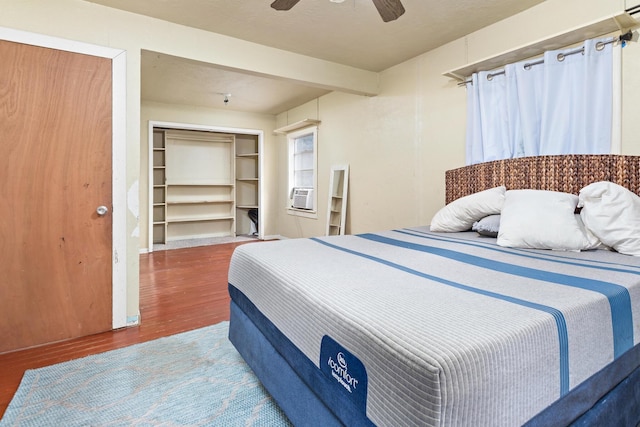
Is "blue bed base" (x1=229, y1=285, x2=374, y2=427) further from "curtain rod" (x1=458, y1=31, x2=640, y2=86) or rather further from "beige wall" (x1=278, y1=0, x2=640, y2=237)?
"curtain rod" (x1=458, y1=31, x2=640, y2=86)

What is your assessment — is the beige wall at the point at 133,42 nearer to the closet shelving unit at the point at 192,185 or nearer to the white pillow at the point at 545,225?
the white pillow at the point at 545,225

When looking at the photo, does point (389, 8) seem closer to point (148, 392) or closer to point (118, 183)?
point (118, 183)

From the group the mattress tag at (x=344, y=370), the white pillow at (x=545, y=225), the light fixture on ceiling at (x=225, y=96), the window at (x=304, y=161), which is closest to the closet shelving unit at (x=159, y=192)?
the light fixture on ceiling at (x=225, y=96)

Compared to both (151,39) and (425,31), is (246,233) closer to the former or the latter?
(151,39)

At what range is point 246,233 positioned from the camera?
706 centimetres

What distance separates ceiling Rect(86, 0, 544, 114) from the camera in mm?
2502

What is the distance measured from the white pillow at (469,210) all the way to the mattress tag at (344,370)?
1.91 m

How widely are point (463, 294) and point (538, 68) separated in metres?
2.27

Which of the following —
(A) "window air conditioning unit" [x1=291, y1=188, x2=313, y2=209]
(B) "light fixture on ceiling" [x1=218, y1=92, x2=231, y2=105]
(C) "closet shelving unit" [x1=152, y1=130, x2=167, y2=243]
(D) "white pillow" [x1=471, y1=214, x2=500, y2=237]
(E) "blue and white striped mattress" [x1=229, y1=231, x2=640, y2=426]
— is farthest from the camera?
(C) "closet shelving unit" [x1=152, y1=130, x2=167, y2=243]

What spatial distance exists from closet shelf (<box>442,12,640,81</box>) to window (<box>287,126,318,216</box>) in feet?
9.26

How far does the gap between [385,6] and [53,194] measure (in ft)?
8.11

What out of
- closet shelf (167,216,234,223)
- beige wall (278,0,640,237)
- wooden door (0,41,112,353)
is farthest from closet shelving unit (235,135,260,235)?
wooden door (0,41,112,353)

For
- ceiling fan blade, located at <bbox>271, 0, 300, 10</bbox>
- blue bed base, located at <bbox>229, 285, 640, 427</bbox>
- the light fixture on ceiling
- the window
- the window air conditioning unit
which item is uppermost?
the light fixture on ceiling

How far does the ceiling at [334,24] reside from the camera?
2502 millimetres
